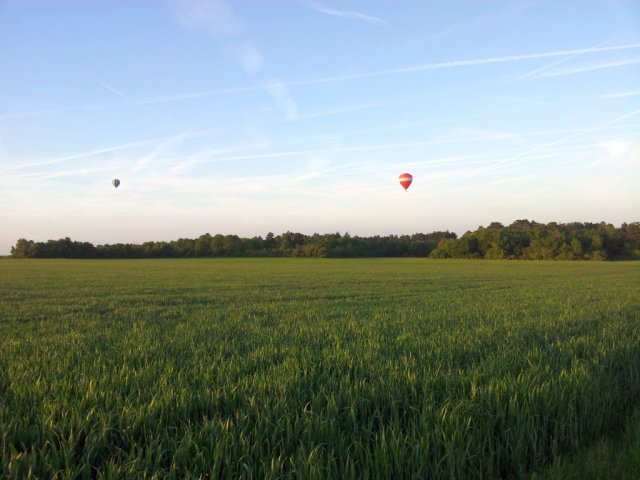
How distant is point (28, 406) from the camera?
4.89 meters

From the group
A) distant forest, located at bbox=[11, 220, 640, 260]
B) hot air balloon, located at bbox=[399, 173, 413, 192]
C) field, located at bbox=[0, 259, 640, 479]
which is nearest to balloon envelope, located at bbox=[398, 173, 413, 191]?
hot air balloon, located at bbox=[399, 173, 413, 192]

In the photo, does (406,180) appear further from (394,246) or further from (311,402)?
(394,246)

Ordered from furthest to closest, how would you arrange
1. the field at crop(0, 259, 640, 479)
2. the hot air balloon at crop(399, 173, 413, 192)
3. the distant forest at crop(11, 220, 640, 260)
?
the distant forest at crop(11, 220, 640, 260) < the hot air balloon at crop(399, 173, 413, 192) < the field at crop(0, 259, 640, 479)

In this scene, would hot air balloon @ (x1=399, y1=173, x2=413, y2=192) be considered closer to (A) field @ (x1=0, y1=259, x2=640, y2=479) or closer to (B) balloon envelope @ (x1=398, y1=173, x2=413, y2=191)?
(B) balloon envelope @ (x1=398, y1=173, x2=413, y2=191)

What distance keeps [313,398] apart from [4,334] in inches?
378

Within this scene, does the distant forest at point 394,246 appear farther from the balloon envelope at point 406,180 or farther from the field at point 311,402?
the field at point 311,402

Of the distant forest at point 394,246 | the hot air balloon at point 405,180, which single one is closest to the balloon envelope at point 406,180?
the hot air balloon at point 405,180

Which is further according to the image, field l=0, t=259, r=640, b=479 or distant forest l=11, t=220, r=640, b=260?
distant forest l=11, t=220, r=640, b=260

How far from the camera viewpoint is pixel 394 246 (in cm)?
12744

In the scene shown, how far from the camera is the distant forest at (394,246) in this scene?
104 metres

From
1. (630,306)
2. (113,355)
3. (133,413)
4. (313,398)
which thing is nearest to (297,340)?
(113,355)

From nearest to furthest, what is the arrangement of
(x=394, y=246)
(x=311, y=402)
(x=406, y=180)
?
(x=311, y=402), (x=406, y=180), (x=394, y=246)

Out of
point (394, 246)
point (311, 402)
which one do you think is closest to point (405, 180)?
point (311, 402)

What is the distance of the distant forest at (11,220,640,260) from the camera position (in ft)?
340
